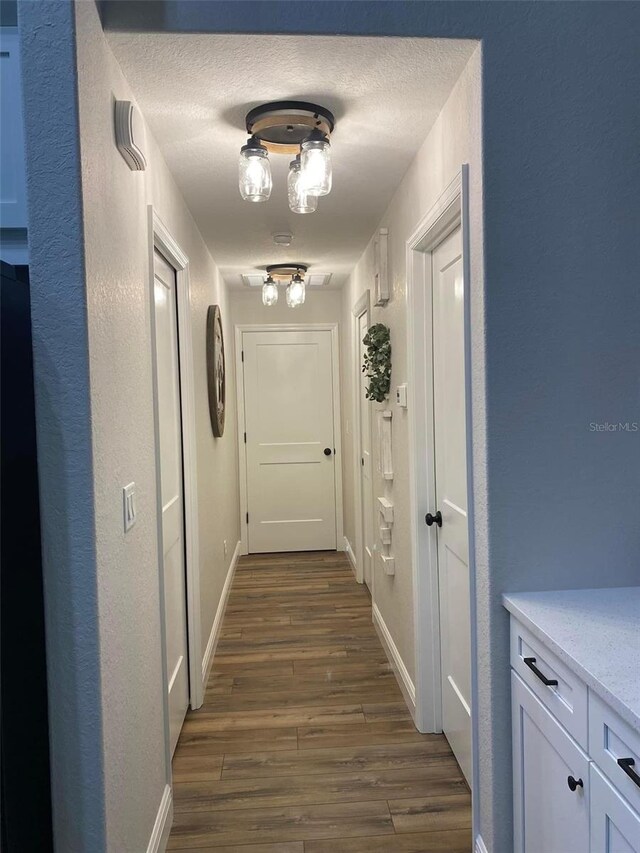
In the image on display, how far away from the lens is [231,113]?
6.48ft

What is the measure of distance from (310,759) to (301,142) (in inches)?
91.5

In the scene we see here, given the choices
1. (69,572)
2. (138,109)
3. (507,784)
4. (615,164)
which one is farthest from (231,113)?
(507,784)

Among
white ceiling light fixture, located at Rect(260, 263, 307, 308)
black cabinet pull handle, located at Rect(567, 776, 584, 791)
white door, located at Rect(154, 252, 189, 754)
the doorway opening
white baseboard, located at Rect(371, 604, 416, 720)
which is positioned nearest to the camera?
black cabinet pull handle, located at Rect(567, 776, 584, 791)

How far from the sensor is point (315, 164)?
6.39 feet

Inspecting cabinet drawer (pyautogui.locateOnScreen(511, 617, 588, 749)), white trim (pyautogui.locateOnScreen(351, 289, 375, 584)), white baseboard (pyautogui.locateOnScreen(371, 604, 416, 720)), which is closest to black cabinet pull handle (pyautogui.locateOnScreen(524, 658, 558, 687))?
cabinet drawer (pyautogui.locateOnScreen(511, 617, 588, 749))

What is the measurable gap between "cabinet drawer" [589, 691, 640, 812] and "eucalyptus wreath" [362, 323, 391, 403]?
6.75 feet

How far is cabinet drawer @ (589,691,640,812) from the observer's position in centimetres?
108

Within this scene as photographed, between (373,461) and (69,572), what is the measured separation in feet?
8.65

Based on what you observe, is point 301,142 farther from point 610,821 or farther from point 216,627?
point 216,627

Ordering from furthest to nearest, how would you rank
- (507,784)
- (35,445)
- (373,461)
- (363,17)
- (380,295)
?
(373,461), (380,295), (507,784), (363,17), (35,445)

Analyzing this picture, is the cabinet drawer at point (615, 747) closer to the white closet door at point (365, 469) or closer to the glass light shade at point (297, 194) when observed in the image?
the glass light shade at point (297, 194)

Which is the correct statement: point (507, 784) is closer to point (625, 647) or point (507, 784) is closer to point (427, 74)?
point (625, 647)

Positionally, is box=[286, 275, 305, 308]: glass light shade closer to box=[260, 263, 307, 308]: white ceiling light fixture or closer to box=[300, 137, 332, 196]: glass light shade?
box=[260, 263, 307, 308]: white ceiling light fixture

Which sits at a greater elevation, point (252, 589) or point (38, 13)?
point (38, 13)
